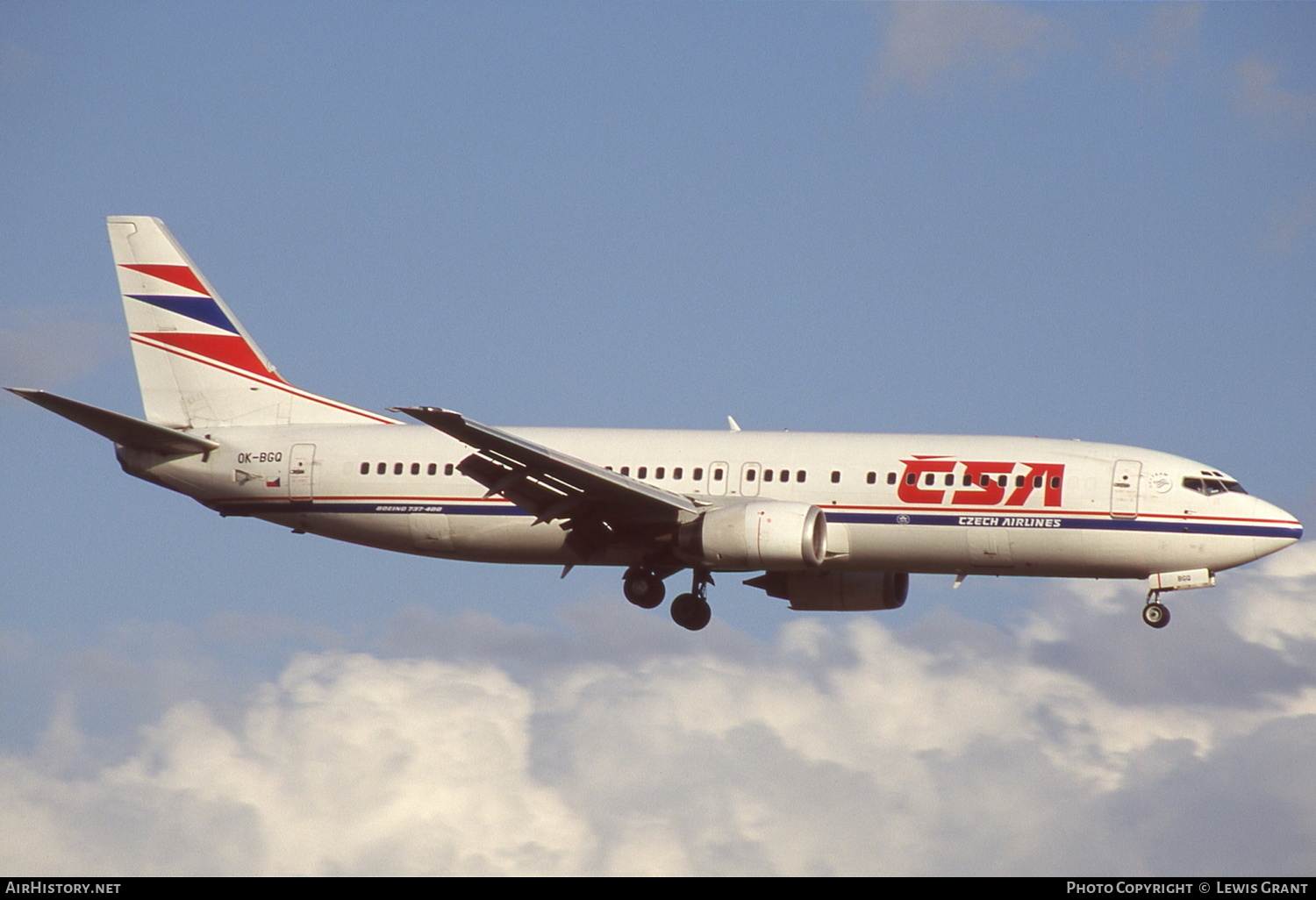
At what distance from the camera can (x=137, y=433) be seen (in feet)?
159

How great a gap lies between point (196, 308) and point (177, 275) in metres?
1.14

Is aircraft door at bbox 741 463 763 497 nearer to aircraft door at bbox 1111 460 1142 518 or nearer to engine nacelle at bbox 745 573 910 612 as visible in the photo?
engine nacelle at bbox 745 573 910 612

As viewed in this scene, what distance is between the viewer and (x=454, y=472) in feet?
154

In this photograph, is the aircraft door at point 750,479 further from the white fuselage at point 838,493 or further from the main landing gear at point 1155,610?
the main landing gear at point 1155,610

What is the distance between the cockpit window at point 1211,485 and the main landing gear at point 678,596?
1198cm

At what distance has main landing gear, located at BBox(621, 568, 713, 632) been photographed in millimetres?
46938

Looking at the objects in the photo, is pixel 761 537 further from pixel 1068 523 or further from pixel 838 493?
pixel 1068 523

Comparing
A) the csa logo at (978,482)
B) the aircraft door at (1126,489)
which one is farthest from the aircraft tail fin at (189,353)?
the aircraft door at (1126,489)

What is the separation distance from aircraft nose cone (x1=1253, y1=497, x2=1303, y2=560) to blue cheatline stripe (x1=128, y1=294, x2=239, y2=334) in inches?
1101

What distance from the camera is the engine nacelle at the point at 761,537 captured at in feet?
140
